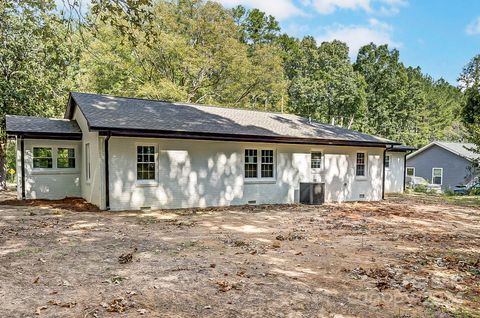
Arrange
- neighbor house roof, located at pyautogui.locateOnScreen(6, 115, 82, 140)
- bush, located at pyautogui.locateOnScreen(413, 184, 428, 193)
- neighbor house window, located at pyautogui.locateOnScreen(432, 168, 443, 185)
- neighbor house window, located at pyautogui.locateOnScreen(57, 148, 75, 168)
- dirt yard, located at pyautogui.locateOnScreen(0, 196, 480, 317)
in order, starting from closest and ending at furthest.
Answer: dirt yard, located at pyautogui.locateOnScreen(0, 196, 480, 317) → neighbor house roof, located at pyautogui.locateOnScreen(6, 115, 82, 140) → neighbor house window, located at pyautogui.locateOnScreen(57, 148, 75, 168) → bush, located at pyautogui.locateOnScreen(413, 184, 428, 193) → neighbor house window, located at pyautogui.locateOnScreen(432, 168, 443, 185)

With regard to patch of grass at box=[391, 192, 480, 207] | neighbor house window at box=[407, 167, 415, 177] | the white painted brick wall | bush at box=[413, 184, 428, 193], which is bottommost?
bush at box=[413, 184, 428, 193]

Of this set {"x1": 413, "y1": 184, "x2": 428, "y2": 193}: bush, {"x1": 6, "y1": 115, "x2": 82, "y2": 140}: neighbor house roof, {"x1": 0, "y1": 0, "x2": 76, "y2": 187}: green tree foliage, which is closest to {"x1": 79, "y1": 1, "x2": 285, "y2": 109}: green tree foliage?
{"x1": 0, "y1": 0, "x2": 76, "y2": 187}: green tree foliage

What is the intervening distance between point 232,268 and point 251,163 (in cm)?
888

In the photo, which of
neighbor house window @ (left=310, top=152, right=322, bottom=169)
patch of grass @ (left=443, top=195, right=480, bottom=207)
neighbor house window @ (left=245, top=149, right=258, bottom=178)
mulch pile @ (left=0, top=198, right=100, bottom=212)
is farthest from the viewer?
patch of grass @ (left=443, top=195, right=480, bottom=207)

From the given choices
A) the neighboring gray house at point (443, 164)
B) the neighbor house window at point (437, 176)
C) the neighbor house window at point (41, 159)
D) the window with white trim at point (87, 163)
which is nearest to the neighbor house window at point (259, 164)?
the window with white trim at point (87, 163)

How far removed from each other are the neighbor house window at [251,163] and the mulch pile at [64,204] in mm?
5819

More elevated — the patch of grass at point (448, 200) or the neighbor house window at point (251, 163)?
the neighbor house window at point (251, 163)

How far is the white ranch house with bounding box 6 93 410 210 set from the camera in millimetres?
12023

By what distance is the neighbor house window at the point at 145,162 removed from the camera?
12305mm

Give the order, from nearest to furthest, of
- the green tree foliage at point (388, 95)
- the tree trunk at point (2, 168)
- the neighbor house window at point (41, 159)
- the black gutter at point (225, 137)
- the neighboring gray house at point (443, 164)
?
1. the black gutter at point (225, 137)
2. the neighbor house window at point (41, 159)
3. the tree trunk at point (2, 168)
4. the neighboring gray house at point (443, 164)
5. the green tree foliage at point (388, 95)

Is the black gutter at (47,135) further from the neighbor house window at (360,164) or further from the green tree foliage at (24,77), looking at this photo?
the neighbor house window at (360,164)

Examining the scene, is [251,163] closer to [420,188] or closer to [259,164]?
[259,164]

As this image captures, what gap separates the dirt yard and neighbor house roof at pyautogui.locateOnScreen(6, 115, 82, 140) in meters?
4.25

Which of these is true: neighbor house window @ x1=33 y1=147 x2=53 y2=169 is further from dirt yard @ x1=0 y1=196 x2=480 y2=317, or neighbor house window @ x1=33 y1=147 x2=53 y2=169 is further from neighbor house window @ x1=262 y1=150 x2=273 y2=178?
neighbor house window @ x1=262 y1=150 x2=273 y2=178
